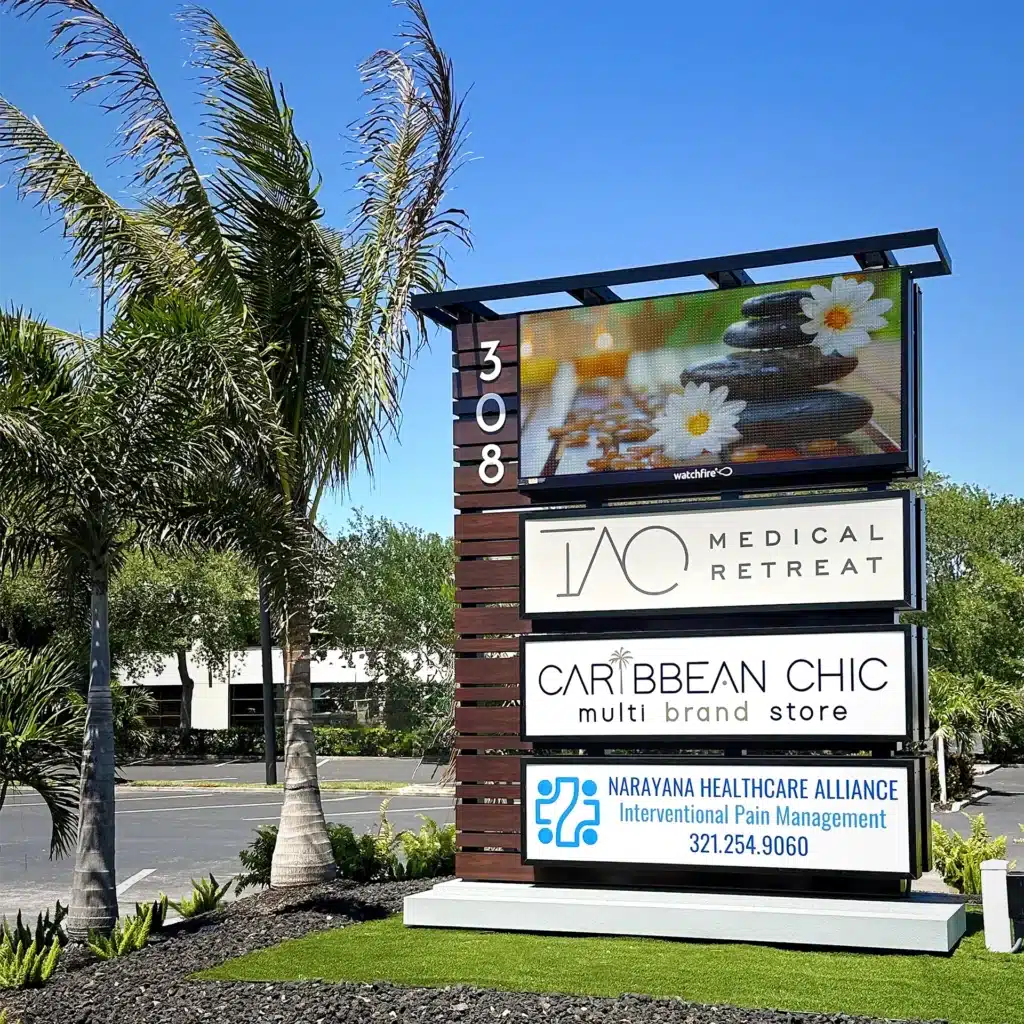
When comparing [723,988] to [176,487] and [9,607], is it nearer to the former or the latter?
[176,487]

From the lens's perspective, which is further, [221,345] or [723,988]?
[221,345]

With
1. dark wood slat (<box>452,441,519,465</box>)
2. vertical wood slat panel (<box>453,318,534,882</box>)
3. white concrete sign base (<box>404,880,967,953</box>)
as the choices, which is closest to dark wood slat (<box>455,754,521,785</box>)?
vertical wood slat panel (<box>453,318,534,882</box>)

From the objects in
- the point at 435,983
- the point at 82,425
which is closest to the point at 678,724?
the point at 435,983

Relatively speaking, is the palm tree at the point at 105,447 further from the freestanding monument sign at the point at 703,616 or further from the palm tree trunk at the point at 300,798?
the freestanding monument sign at the point at 703,616

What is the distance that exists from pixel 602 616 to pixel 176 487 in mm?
4142

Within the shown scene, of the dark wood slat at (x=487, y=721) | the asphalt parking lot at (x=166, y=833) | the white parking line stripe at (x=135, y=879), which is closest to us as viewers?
the dark wood slat at (x=487, y=721)

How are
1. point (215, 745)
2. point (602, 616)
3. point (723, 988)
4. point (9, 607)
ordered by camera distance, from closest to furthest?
point (723, 988) → point (602, 616) → point (9, 607) → point (215, 745)

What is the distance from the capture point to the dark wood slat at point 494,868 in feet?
39.2

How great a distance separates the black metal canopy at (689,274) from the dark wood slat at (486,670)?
3230 mm

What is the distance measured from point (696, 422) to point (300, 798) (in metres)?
5.85

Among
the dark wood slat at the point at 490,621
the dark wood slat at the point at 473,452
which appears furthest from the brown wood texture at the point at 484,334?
the dark wood slat at the point at 490,621

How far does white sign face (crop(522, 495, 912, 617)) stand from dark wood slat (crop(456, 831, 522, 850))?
210cm

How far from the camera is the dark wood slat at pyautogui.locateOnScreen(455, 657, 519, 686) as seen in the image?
1226cm

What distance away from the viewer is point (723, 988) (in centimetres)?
918
